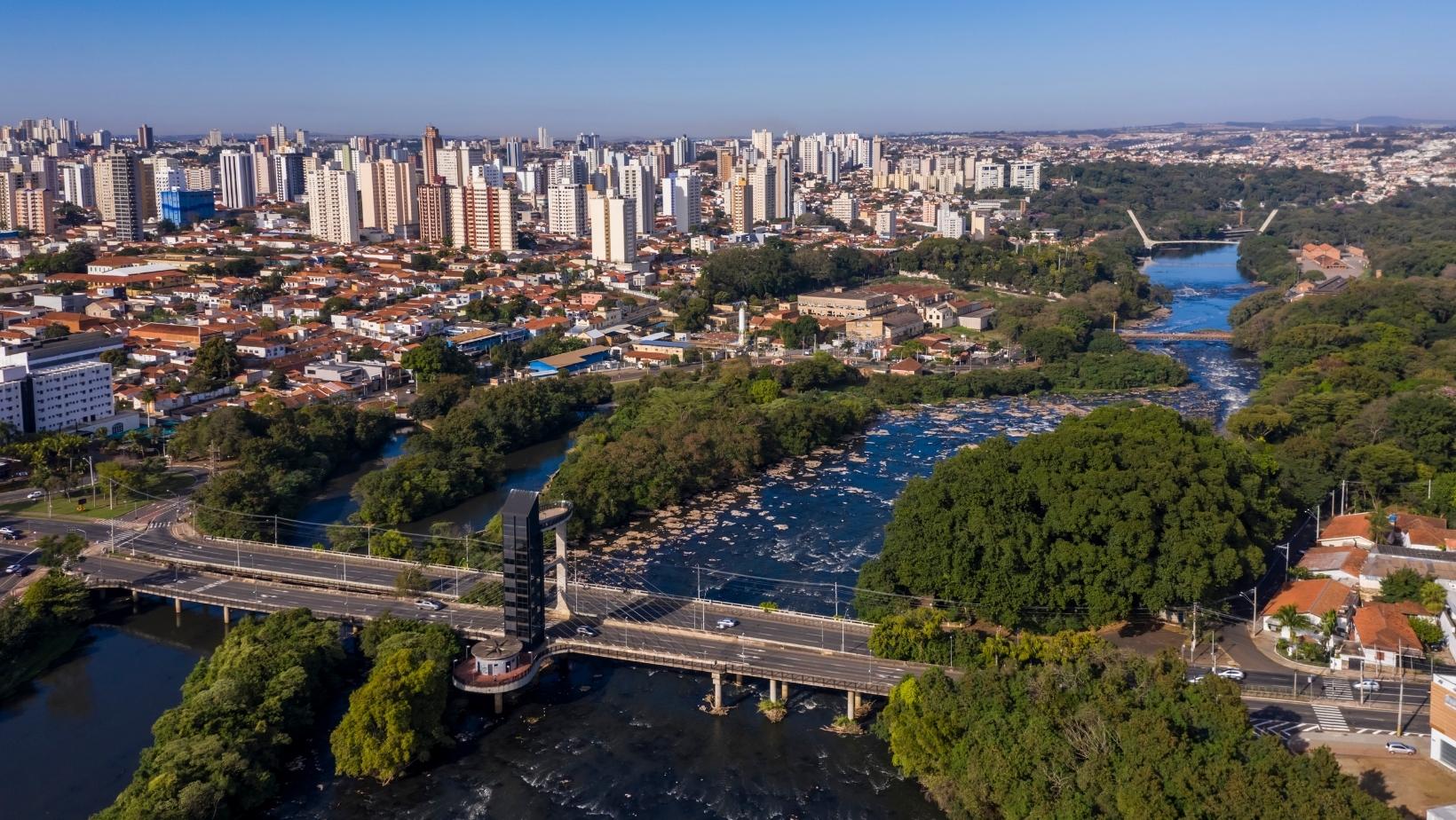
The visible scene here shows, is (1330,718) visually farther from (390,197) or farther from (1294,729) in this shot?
(390,197)

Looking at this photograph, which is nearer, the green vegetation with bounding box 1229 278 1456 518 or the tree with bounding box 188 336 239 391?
the green vegetation with bounding box 1229 278 1456 518

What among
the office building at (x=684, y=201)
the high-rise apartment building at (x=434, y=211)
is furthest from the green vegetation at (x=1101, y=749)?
the office building at (x=684, y=201)

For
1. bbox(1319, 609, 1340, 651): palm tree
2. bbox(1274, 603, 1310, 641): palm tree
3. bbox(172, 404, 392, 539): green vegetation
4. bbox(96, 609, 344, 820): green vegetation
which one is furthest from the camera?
bbox(172, 404, 392, 539): green vegetation

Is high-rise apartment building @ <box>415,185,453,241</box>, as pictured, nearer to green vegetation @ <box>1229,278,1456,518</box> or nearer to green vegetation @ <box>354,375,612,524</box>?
green vegetation @ <box>354,375,612,524</box>

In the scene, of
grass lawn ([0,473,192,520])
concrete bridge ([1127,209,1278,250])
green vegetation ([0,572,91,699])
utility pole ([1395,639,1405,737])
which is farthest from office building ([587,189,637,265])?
utility pole ([1395,639,1405,737])

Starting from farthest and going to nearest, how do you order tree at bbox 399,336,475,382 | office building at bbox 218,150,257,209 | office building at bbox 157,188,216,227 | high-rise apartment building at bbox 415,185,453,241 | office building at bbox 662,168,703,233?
office building at bbox 218,150,257,209 < office building at bbox 662,168,703,233 < office building at bbox 157,188,216,227 < high-rise apartment building at bbox 415,185,453,241 < tree at bbox 399,336,475,382

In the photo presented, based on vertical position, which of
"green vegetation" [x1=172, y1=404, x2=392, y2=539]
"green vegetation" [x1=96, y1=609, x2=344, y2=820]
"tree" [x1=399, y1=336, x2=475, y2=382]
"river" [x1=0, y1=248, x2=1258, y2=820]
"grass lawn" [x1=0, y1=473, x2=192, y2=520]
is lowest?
"river" [x1=0, y1=248, x2=1258, y2=820]

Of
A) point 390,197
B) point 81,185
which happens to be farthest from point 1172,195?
point 81,185

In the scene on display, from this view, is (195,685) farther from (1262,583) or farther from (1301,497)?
(1301,497)
